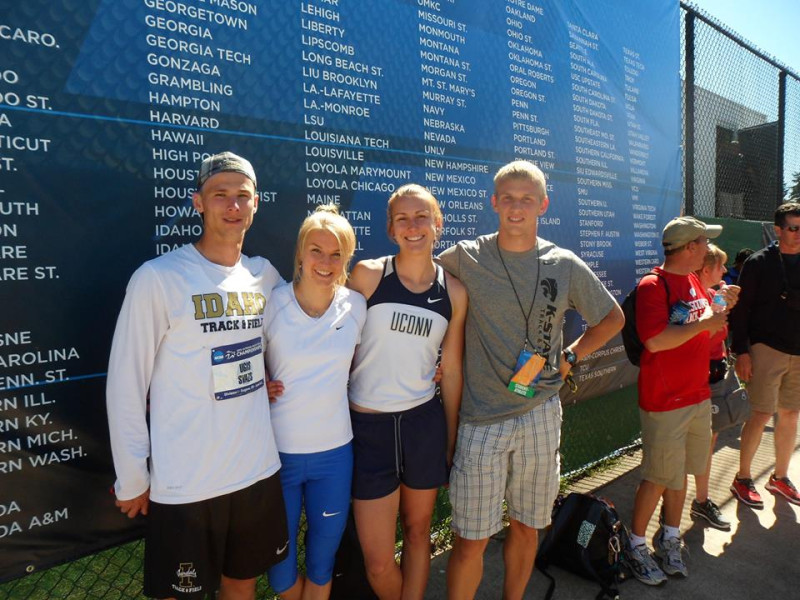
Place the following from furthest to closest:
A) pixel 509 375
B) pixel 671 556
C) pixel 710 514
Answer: pixel 710 514
pixel 671 556
pixel 509 375

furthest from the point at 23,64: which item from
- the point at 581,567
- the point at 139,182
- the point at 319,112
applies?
the point at 581,567

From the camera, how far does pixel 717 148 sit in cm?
692

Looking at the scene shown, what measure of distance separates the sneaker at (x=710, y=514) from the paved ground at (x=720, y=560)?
47 millimetres

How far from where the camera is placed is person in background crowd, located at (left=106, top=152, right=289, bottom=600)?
160 centimetres

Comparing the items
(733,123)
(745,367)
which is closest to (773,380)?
(745,367)

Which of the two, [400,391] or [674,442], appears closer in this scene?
[400,391]

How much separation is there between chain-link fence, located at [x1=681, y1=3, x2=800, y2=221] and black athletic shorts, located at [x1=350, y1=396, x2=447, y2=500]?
5025mm

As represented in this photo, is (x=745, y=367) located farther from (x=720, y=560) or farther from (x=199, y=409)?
(x=199, y=409)

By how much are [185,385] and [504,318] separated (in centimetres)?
130

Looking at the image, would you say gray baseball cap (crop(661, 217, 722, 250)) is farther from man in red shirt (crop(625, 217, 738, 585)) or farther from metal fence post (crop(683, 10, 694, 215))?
metal fence post (crop(683, 10, 694, 215))

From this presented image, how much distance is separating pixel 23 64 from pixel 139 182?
1.64 ft

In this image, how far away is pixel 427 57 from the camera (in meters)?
2.94

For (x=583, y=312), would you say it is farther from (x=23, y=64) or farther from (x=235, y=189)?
(x=23, y=64)

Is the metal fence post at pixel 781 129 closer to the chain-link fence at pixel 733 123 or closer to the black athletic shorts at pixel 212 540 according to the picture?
the chain-link fence at pixel 733 123
